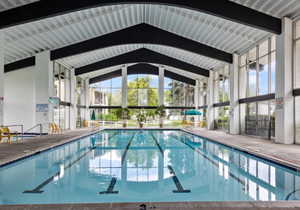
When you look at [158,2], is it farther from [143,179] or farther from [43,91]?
[43,91]

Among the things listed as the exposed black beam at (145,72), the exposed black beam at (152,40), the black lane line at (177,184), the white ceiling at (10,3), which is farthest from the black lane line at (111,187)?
the exposed black beam at (145,72)

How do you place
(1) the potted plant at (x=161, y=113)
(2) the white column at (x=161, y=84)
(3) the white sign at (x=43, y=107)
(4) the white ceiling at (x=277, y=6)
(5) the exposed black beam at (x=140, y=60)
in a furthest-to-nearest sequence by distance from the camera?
1. (2) the white column at (x=161, y=84)
2. (1) the potted plant at (x=161, y=113)
3. (5) the exposed black beam at (x=140, y=60)
4. (3) the white sign at (x=43, y=107)
5. (4) the white ceiling at (x=277, y=6)

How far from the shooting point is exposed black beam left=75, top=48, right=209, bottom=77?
66.8 ft

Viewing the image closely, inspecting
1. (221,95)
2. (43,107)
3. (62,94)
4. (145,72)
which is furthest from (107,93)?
(221,95)

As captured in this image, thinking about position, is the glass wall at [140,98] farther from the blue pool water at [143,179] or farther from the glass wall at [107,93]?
the blue pool water at [143,179]

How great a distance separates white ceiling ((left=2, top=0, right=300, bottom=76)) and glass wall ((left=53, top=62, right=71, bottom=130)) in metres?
2.71

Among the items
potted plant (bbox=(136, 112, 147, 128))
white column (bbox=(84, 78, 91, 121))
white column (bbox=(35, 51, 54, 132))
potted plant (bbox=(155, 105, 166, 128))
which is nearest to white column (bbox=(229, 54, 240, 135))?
potted plant (bbox=(155, 105, 166, 128))

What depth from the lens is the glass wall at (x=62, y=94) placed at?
17047mm

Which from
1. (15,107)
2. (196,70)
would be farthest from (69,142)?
(196,70)

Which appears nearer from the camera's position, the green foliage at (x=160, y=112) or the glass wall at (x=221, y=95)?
the glass wall at (x=221, y=95)

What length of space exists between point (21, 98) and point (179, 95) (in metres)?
14.1

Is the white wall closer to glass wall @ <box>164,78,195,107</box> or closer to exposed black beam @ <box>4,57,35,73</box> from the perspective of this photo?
exposed black beam @ <box>4,57,35,73</box>

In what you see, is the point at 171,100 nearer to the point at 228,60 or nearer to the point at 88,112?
the point at 88,112

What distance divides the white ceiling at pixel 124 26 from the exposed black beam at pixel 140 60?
18.4 feet
